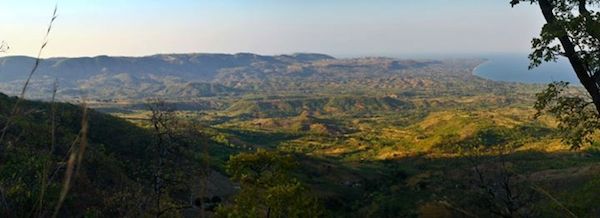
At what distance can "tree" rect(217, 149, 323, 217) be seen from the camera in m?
23.9

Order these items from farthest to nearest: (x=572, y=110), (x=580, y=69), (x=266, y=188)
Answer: (x=266, y=188), (x=572, y=110), (x=580, y=69)

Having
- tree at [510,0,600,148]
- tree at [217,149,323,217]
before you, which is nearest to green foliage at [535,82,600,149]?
tree at [510,0,600,148]

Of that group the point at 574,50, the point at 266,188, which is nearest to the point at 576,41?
the point at 574,50

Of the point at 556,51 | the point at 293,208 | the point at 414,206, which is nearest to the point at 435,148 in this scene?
the point at 414,206

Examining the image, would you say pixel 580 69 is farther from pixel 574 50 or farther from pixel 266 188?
pixel 266 188

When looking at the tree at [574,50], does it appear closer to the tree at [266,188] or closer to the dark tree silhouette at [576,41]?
the dark tree silhouette at [576,41]

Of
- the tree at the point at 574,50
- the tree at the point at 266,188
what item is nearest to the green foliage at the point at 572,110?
the tree at the point at 574,50

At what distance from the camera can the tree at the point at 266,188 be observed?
2388 centimetres

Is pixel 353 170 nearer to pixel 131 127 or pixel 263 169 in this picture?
pixel 131 127

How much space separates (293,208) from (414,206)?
169ft

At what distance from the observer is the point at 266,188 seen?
2486 cm

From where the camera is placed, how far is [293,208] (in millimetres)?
24266

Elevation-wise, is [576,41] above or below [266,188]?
above

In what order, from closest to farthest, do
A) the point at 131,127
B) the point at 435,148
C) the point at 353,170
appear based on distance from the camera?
the point at 131,127, the point at 353,170, the point at 435,148
